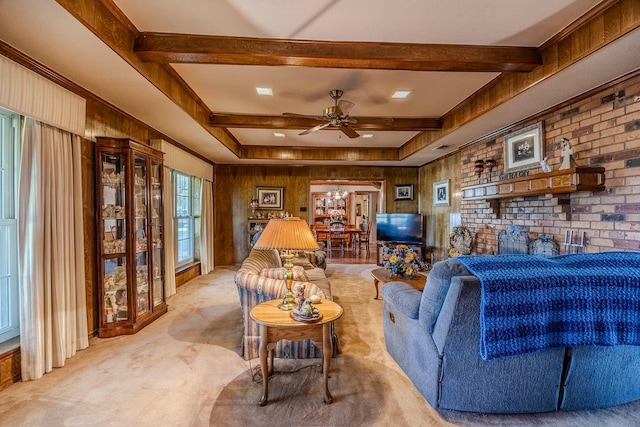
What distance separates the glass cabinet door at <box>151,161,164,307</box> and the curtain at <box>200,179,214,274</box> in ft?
7.16

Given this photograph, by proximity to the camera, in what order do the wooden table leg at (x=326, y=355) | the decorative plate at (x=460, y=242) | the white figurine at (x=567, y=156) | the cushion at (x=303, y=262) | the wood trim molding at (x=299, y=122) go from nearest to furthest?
1. the wooden table leg at (x=326, y=355)
2. the white figurine at (x=567, y=156)
3. the wood trim molding at (x=299, y=122)
4. the cushion at (x=303, y=262)
5. the decorative plate at (x=460, y=242)

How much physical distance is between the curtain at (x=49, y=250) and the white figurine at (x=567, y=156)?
14.8 feet

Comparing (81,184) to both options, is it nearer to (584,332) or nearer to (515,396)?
(515,396)

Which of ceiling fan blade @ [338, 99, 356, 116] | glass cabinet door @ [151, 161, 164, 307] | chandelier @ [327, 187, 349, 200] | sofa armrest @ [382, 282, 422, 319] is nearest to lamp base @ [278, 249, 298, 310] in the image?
sofa armrest @ [382, 282, 422, 319]

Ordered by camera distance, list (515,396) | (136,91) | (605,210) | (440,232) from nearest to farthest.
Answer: (515,396) → (605,210) → (136,91) → (440,232)

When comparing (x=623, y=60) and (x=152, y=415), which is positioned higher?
(x=623, y=60)

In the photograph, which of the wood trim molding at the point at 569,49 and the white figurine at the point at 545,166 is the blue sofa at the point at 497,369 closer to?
the wood trim molding at the point at 569,49

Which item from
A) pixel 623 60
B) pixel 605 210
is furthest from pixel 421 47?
pixel 605 210

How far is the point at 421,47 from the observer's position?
99.5 inches

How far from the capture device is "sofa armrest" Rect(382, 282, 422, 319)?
2.12 meters

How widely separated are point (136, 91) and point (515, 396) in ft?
12.6

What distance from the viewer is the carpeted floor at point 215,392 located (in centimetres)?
187

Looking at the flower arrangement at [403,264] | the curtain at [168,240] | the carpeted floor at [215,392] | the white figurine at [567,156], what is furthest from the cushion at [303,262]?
the white figurine at [567,156]

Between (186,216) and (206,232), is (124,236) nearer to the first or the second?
(186,216)
